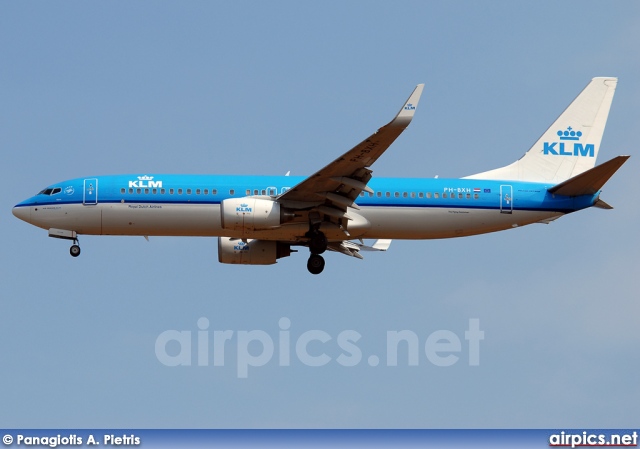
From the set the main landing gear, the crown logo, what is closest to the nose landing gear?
the main landing gear

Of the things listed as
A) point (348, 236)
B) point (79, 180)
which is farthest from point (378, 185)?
point (79, 180)

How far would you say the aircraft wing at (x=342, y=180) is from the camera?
5253 cm

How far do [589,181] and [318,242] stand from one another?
36.3ft

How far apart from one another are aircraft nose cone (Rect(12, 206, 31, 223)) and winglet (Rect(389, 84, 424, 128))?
16.7m

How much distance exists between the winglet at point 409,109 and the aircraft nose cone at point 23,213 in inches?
656

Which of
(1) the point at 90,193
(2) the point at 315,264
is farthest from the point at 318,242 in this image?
(1) the point at 90,193

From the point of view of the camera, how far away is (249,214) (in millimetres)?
Answer: 54812

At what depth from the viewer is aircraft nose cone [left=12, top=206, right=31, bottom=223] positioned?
58312 mm

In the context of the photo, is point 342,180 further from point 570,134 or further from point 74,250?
point 570,134

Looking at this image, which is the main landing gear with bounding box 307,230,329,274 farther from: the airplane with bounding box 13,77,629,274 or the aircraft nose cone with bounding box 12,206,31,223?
the aircraft nose cone with bounding box 12,206,31,223

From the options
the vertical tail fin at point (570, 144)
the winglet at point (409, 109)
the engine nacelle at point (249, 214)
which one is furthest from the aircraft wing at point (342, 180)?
the vertical tail fin at point (570, 144)

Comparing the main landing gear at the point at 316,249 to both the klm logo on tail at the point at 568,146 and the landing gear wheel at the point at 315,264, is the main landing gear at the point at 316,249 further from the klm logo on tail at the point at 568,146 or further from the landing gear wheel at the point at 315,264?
the klm logo on tail at the point at 568,146

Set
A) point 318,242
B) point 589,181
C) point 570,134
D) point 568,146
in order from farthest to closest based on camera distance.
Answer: point 570,134
point 568,146
point 318,242
point 589,181

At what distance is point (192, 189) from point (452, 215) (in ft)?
34.4
